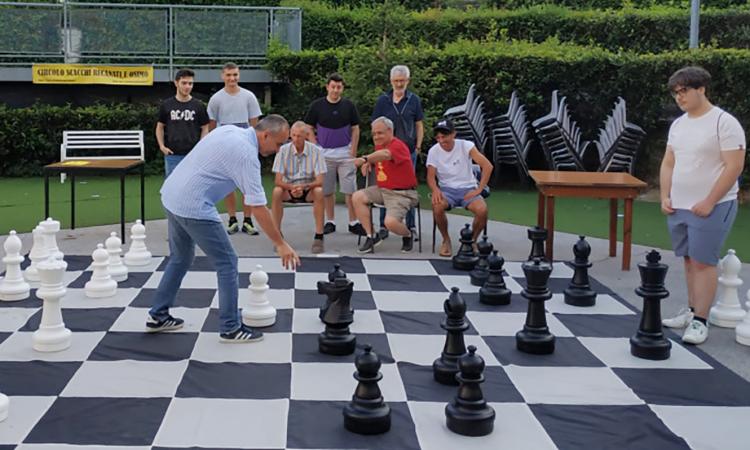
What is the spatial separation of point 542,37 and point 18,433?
16.0 m

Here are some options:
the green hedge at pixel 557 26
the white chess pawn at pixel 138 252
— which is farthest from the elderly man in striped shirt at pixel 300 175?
the green hedge at pixel 557 26

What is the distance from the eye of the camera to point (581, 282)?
569 centimetres

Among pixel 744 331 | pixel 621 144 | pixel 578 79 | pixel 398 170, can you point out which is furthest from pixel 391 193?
pixel 578 79

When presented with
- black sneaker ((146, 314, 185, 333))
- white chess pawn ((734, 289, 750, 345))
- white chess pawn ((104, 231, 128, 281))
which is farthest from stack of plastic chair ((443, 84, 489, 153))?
black sneaker ((146, 314, 185, 333))

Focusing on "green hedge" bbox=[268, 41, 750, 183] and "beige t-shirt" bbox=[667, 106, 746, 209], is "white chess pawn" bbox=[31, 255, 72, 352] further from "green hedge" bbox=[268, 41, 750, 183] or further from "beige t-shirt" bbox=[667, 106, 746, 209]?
"green hedge" bbox=[268, 41, 750, 183]

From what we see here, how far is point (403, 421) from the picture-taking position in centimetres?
359

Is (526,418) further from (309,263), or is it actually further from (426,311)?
(309,263)

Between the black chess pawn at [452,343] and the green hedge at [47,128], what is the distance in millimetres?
9900

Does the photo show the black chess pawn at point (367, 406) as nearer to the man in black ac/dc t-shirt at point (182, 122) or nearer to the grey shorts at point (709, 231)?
the grey shorts at point (709, 231)

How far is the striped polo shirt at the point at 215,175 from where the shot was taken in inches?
173

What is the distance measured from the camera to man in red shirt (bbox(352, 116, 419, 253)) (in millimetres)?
7215

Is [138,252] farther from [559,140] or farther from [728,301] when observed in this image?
[559,140]

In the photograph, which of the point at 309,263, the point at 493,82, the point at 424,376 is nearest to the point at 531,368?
the point at 424,376

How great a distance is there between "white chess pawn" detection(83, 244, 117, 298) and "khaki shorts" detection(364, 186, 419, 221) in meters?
2.51
